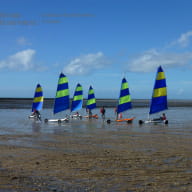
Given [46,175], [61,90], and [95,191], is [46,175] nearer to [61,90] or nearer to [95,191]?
[95,191]

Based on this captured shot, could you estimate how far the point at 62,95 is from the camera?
33.8 meters

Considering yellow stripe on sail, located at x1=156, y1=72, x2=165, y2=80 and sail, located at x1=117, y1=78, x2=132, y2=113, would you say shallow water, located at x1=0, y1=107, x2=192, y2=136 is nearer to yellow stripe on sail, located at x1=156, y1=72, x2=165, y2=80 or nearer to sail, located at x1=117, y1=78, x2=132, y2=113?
sail, located at x1=117, y1=78, x2=132, y2=113

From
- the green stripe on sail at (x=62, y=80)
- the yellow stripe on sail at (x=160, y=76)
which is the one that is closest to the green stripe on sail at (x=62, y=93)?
A: the green stripe on sail at (x=62, y=80)

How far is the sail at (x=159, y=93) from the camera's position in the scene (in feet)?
101

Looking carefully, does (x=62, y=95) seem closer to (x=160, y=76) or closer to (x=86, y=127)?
(x=86, y=127)

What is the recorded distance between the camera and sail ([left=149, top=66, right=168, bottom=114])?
101ft

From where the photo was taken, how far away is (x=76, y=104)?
1658 inches

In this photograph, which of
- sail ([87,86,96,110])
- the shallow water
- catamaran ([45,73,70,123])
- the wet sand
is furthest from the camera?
sail ([87,86,96,110])

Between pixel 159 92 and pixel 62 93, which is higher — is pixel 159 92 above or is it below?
above

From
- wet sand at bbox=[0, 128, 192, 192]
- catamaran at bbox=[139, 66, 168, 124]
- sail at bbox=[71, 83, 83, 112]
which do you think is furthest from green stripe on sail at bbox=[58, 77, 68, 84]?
wet sand at bbox=[0, 128, 192, 192]

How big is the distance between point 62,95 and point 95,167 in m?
23.9

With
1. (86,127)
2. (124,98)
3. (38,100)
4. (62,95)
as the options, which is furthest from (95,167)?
(38,100)

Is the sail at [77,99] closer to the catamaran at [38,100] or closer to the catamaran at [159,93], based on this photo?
the catamaran at [38,100]

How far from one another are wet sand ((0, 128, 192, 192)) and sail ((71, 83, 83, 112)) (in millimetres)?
26247
